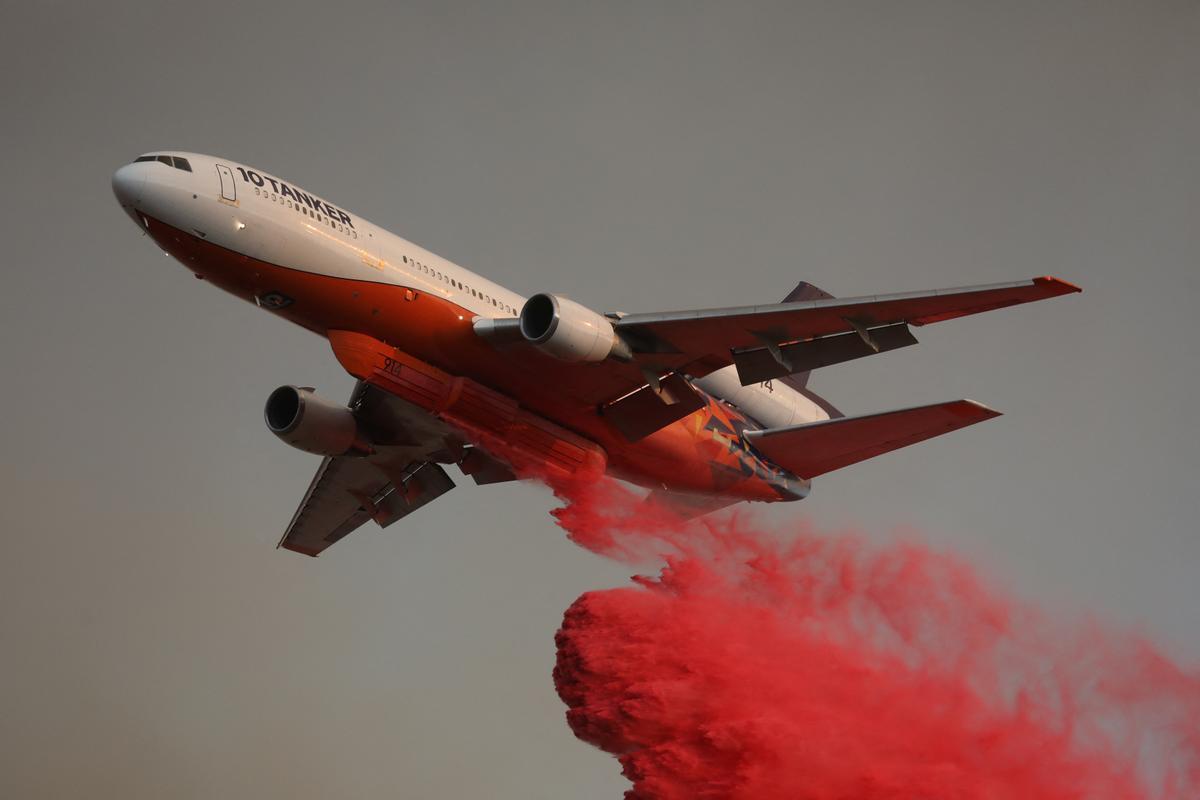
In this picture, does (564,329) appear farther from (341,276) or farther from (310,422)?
(310,422)

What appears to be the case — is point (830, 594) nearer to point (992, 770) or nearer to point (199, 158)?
point (992, 770)

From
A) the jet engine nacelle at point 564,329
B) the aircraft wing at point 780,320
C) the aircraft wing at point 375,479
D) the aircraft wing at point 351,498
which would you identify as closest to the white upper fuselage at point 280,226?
the jet engine nacelle at point 564,329

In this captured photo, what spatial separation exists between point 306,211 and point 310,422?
5.67 meters

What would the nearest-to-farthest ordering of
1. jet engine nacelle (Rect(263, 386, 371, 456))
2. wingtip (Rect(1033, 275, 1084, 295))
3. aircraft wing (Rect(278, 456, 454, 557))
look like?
1. wingtip (Rect(1033, 275, 1084, 295))
2. jet engine nacelle (Rect(263, 386, 371, 456))
3. aircraft wing (Rect(278, 456, 454, 557))

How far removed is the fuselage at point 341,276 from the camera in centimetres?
2177

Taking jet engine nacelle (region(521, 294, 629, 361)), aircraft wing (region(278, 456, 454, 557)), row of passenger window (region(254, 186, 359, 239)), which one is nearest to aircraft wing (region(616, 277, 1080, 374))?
jet engine nacelle (region(521, 294, 629, 361))

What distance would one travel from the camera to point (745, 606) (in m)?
25.4

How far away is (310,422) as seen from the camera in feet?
88.5

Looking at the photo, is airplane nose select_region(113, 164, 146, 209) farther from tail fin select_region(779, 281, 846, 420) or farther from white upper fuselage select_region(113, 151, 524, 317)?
tail fin select_region(779, 281, 846, 420)

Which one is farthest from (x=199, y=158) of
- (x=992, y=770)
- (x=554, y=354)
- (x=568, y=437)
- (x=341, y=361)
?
(x=992, y=770)

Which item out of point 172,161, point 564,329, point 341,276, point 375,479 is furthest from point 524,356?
point 375,479

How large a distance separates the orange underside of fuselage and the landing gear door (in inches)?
32.5

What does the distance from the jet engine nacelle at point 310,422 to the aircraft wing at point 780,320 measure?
23.2 feet

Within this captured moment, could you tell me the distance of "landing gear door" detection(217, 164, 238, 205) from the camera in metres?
22.0
